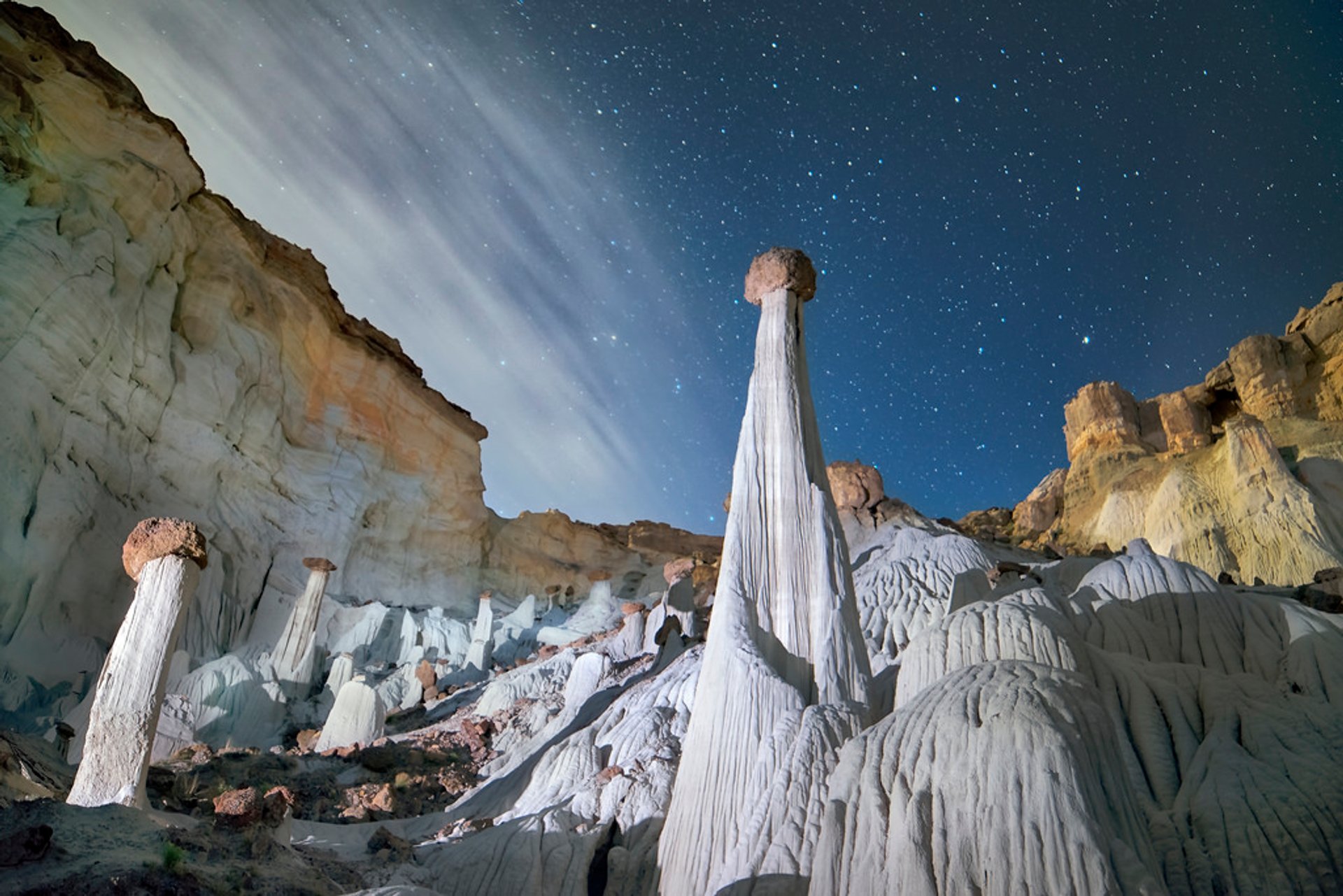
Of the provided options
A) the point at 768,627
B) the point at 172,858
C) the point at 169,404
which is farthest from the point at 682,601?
the point at 169,404

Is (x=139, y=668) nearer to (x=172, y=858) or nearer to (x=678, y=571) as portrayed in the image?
(x=172, y=858)

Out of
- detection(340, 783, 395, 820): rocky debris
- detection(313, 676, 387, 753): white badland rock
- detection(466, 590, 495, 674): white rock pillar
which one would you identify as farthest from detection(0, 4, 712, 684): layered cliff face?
detection(340, 783, 395, 820): rocky debris

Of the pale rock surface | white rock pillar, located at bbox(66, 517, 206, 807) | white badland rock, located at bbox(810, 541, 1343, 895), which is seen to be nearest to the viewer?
white badland rock, located at bbox(810, 541, 1343, 895)

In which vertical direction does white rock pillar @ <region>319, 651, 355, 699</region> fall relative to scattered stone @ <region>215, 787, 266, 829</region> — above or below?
above

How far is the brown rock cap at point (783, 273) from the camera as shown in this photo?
1148 centimetres

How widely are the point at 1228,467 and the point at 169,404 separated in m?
29.6

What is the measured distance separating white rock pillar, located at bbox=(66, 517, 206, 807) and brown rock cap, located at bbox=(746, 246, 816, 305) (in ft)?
25.8

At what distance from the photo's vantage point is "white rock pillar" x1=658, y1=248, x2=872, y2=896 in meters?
7.00

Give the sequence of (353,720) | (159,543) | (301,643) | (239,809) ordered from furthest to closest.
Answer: (301,643)
(353,720)
(159,543)
(239,809)

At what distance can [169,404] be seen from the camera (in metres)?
21.1

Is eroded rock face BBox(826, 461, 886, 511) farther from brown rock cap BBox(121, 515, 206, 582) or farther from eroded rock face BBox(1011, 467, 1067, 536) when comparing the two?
brown rock cap BBox(121, 515, 206, 582)

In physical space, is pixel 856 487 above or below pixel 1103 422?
below

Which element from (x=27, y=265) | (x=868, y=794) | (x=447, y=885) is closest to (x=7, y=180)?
(x=27, y=265)

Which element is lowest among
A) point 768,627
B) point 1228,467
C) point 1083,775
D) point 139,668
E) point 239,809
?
point 239,809
